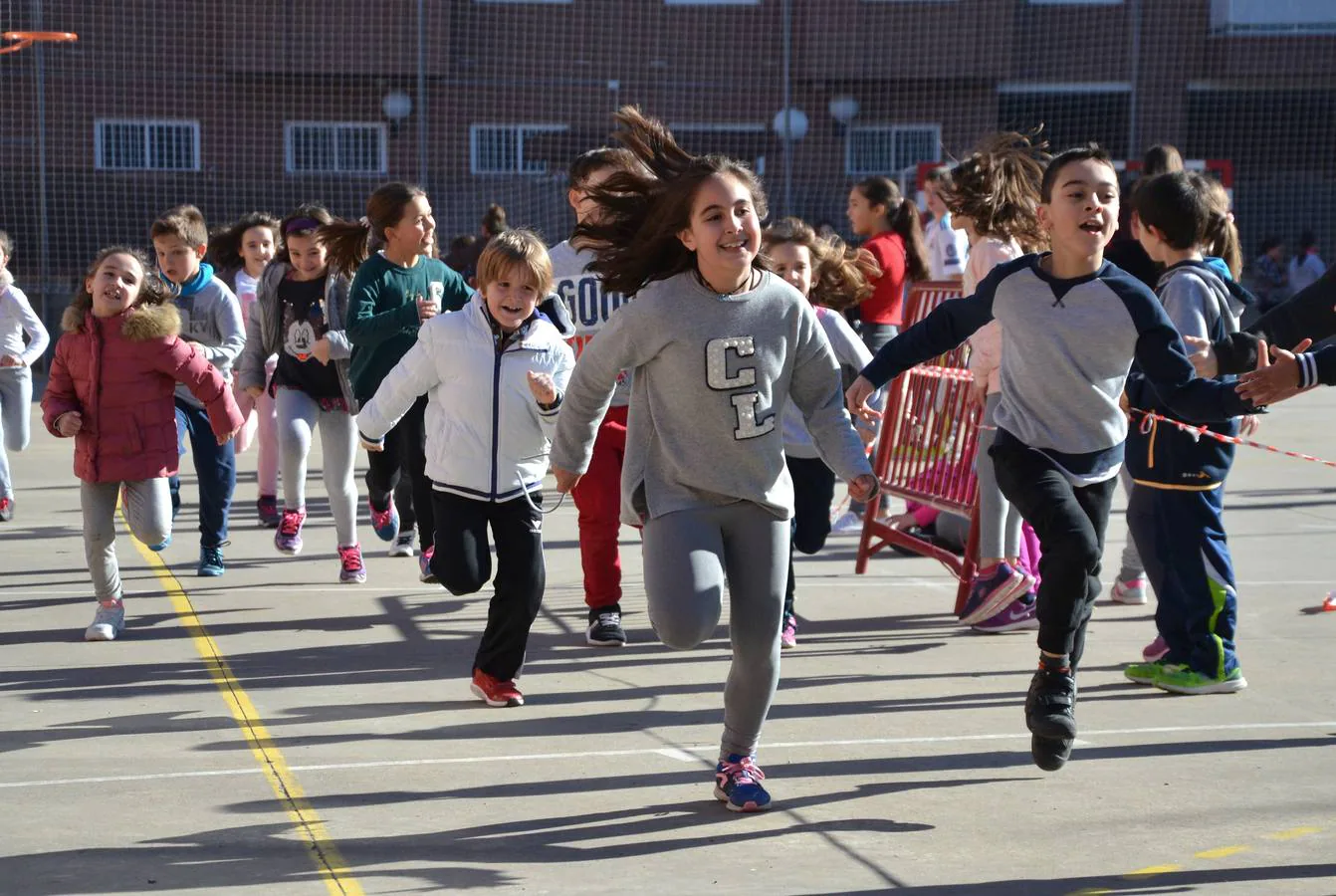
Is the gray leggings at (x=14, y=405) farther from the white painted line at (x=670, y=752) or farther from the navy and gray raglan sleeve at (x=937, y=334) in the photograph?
the navy and gray raglan sleeve at (x=937, y=334)

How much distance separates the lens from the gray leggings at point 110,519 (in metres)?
6.95

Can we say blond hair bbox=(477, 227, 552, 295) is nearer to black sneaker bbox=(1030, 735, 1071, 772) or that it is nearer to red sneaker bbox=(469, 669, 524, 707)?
red sneaker bbox=(469, 669, 524, 707)

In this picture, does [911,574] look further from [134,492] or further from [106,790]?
[106,790]

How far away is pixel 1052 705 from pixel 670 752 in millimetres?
1196

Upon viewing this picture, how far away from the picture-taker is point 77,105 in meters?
22.0

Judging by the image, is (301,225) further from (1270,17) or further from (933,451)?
(1270,17)

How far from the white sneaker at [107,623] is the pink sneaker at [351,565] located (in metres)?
1.34

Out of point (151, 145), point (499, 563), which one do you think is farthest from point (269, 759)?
point (151, 145)

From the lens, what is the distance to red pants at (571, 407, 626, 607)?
6906 millimetres

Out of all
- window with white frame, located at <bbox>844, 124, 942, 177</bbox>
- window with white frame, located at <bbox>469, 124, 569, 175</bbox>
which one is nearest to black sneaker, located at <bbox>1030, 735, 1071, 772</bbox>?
window with white frame, located at <bbox>469, 124, 569, 175</bbox>

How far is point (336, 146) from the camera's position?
25.7 m

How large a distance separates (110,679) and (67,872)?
2.21 meters

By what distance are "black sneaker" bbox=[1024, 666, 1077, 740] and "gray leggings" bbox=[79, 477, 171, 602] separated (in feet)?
12.2

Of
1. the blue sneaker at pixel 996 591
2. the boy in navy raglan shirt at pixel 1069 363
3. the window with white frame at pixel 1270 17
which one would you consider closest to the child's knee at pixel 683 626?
the boy in navy raglan shirt at pixel 1069 363
